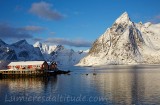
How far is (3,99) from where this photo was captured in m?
71.4

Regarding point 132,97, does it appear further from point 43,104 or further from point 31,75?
point 31,75

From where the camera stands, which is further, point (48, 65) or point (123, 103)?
point (48, 65)

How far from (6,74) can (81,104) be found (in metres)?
94.9

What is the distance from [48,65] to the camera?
172 metres

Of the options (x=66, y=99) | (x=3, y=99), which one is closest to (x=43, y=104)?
(x=66, y=99)

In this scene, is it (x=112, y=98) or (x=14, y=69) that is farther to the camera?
(x=14, y=69)

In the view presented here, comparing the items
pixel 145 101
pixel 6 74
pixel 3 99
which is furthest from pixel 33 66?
pixel 145 101

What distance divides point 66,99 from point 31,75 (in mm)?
81688

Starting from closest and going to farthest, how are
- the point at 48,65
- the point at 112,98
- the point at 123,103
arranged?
the point at 123,103
the point at 112,98
the point at 48,65

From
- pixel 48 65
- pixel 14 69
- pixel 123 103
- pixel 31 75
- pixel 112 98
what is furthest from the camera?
pixel 48 65

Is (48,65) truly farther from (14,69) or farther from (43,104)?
(43,104)

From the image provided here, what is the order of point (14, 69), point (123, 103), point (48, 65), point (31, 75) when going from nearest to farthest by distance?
point (123, 103) < point (31, 75) < point (14, 69) < point (48, 65)

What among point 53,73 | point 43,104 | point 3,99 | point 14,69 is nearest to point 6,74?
point 14,69

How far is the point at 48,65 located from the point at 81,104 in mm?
109335
